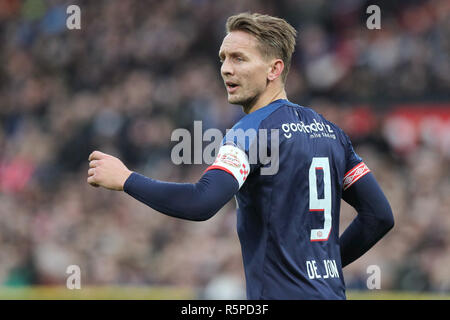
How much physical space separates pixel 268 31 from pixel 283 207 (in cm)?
94

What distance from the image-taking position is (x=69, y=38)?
13781 mm

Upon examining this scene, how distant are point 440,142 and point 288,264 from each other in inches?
289

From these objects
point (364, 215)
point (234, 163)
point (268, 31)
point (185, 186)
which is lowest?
point (364, 215)

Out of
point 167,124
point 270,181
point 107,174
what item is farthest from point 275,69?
point 167,124

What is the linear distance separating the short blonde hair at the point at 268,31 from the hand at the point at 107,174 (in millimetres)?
1006

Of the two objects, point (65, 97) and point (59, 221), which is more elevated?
point (65, 97)

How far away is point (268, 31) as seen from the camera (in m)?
3.86

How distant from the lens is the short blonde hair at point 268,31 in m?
3.86

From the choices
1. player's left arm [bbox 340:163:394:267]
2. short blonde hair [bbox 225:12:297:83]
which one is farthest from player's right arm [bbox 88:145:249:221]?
player's left arm [bbox 340:163:394:267]

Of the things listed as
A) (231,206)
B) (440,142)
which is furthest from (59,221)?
(440,142)

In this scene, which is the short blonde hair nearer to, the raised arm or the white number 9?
the white number 9

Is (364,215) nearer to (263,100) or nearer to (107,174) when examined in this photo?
(263,100)

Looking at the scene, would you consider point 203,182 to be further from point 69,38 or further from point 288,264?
point 69,38

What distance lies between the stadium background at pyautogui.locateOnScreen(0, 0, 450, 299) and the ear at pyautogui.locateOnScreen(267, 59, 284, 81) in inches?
192
